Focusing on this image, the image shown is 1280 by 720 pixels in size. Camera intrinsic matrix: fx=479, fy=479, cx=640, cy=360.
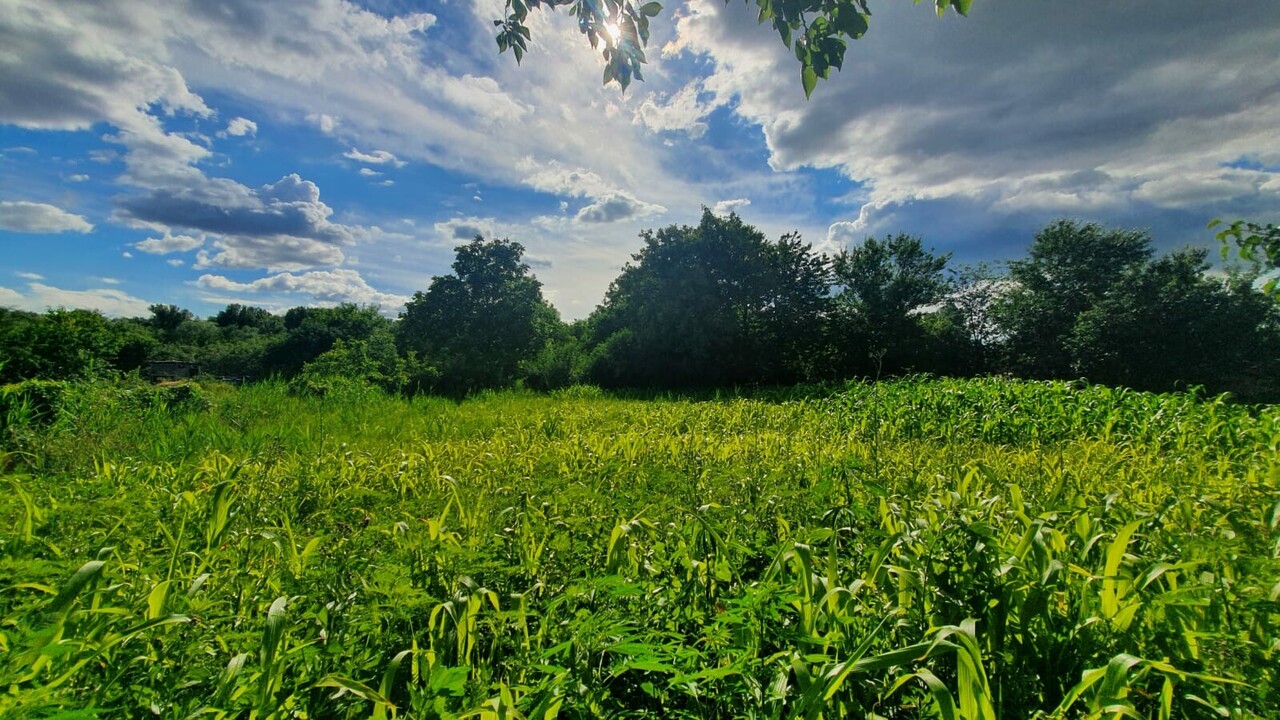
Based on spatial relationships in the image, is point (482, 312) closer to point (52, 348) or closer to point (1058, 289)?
point (52, 348)

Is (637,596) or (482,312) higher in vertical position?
(482,312)

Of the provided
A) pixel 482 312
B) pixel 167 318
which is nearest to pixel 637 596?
pixel 482 312

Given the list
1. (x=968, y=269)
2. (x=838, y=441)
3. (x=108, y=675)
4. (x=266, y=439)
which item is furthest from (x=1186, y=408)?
(x=968, y=269)

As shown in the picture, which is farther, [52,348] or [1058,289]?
[1058,289]

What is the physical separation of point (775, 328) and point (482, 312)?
929 cm

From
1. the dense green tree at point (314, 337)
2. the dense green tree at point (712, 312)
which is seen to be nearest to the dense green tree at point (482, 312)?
the dense green tree at point (712, 312)

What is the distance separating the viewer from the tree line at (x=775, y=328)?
1358cm

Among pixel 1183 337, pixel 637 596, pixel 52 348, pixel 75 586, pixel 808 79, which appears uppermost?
pixel 1183 337

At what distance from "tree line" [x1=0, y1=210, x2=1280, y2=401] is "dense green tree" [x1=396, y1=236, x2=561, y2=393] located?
5 centimetres

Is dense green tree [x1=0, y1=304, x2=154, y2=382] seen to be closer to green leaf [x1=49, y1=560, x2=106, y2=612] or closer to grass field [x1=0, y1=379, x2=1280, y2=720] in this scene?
grass field [x1=0, y1=379, x2=1280, y2=720]

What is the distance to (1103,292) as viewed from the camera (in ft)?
70.6

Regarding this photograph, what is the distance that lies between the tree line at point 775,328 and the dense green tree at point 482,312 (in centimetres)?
5

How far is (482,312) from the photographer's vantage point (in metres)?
15.5

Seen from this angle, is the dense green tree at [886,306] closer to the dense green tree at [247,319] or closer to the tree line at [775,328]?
the tree line at [775,328]
